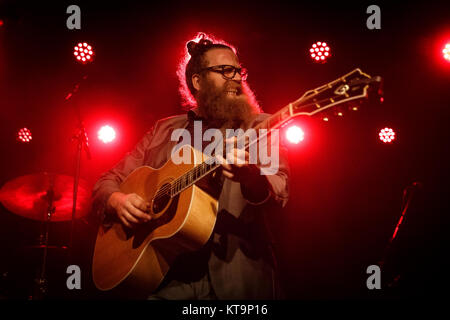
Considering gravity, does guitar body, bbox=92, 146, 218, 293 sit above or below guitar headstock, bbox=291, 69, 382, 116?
below

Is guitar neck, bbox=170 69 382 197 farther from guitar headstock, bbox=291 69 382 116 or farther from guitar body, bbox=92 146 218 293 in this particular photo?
guitar body, bbox=92 146 218 293

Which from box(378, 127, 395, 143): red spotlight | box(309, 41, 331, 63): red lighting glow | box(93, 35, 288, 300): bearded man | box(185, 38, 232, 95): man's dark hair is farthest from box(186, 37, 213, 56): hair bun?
box(378, 127, 395, 143): red spotlight

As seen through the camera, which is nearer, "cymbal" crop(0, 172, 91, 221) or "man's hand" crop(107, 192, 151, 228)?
"man's hand" crop(107, 192, 151, 228)

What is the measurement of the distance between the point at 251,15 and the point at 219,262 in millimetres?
3621

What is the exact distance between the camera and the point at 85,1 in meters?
4.91

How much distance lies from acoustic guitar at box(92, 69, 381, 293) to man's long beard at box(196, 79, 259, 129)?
51 centimetres

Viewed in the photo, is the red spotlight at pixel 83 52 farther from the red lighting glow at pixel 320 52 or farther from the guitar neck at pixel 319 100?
the guitar neck at pixel 319 100

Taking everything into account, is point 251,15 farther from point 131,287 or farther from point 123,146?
point 131,287

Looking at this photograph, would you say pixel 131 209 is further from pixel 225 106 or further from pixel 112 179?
pixel 225 106

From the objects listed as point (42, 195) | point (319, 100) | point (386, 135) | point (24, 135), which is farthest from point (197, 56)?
point (24, 135)

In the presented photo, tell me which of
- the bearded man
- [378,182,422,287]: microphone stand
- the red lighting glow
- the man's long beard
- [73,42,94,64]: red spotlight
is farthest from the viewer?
[73,42,94,64]: red spotlight

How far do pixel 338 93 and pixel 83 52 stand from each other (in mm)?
3859

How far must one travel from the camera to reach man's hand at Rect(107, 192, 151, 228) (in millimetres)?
2641
